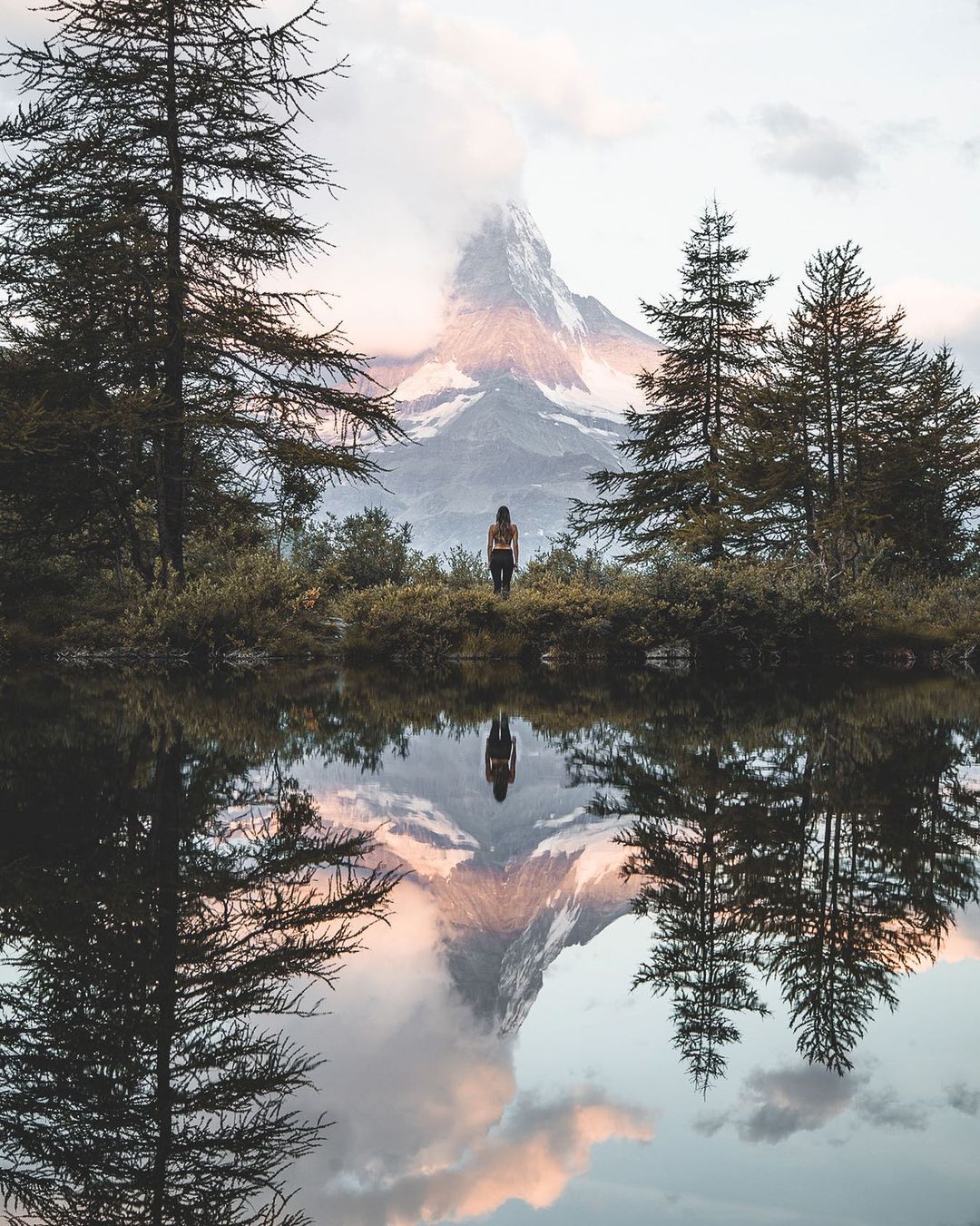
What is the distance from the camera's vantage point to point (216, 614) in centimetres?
1653

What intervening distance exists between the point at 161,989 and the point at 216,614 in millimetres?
13998

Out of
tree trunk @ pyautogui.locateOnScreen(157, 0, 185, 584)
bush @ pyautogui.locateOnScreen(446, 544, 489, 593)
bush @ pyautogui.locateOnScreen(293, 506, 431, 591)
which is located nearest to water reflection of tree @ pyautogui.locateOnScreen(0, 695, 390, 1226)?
tree trunk @ pyautogui.locateOnScreen(157, 0, 185, 584)

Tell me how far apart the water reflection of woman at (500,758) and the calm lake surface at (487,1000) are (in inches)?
8.9

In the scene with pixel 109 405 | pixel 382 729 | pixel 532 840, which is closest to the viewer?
pixel 532 840

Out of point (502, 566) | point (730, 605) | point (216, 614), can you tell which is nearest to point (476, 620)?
point (502, 566)

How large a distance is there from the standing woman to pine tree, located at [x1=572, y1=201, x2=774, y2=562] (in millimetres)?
9307

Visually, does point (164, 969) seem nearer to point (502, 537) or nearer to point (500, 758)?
point (500, 758)

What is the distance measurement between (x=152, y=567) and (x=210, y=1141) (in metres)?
18.4

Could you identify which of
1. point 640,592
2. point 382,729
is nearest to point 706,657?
point 640,592

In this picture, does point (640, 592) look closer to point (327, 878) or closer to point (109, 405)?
point (109, 405)

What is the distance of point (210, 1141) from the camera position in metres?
2.38

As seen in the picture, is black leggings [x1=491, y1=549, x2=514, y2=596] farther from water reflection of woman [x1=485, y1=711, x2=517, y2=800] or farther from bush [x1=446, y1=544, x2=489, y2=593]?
water reflection of woman [x1=485, y1=711, x2=517, y2=800]

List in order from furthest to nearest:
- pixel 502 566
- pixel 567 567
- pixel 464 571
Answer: pixel 464 571, pixel 567 567, pixel 502 566

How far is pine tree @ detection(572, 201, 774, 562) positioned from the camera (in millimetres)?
29922
